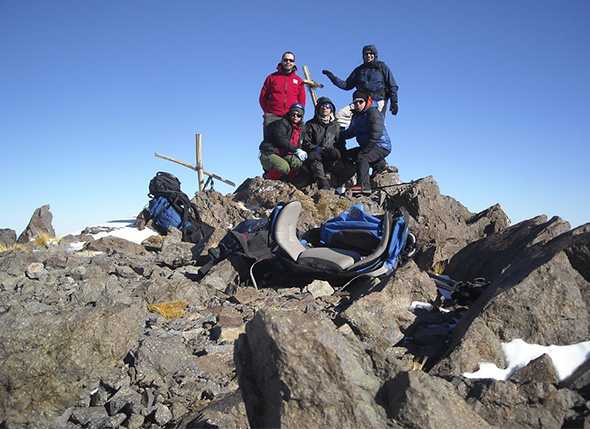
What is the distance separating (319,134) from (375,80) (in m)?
2.27

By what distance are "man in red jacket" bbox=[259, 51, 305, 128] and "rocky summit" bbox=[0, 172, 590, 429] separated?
19.5 feet

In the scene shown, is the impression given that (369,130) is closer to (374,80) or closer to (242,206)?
(374,80)

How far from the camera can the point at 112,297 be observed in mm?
5664

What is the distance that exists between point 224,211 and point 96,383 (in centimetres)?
771

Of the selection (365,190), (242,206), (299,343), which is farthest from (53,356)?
(365,190)

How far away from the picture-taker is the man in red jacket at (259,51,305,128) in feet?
40.3

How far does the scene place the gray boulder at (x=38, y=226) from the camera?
11.6m

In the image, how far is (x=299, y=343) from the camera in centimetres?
225

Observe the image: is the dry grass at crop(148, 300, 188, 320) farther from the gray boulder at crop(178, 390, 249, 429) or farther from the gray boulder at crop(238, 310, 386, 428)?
the gray boulder at crop(238, 310, 386, 428)

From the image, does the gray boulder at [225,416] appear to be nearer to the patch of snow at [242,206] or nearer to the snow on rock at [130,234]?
the snow on rock at [130,234]

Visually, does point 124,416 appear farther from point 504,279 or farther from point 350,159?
point 350,159

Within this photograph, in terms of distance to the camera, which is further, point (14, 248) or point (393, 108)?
point (393, 108)

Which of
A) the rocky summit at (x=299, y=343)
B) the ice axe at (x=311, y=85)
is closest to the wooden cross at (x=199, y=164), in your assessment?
the ice axe at (x=311, y=85)

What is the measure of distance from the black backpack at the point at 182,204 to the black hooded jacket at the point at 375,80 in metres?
5.51
